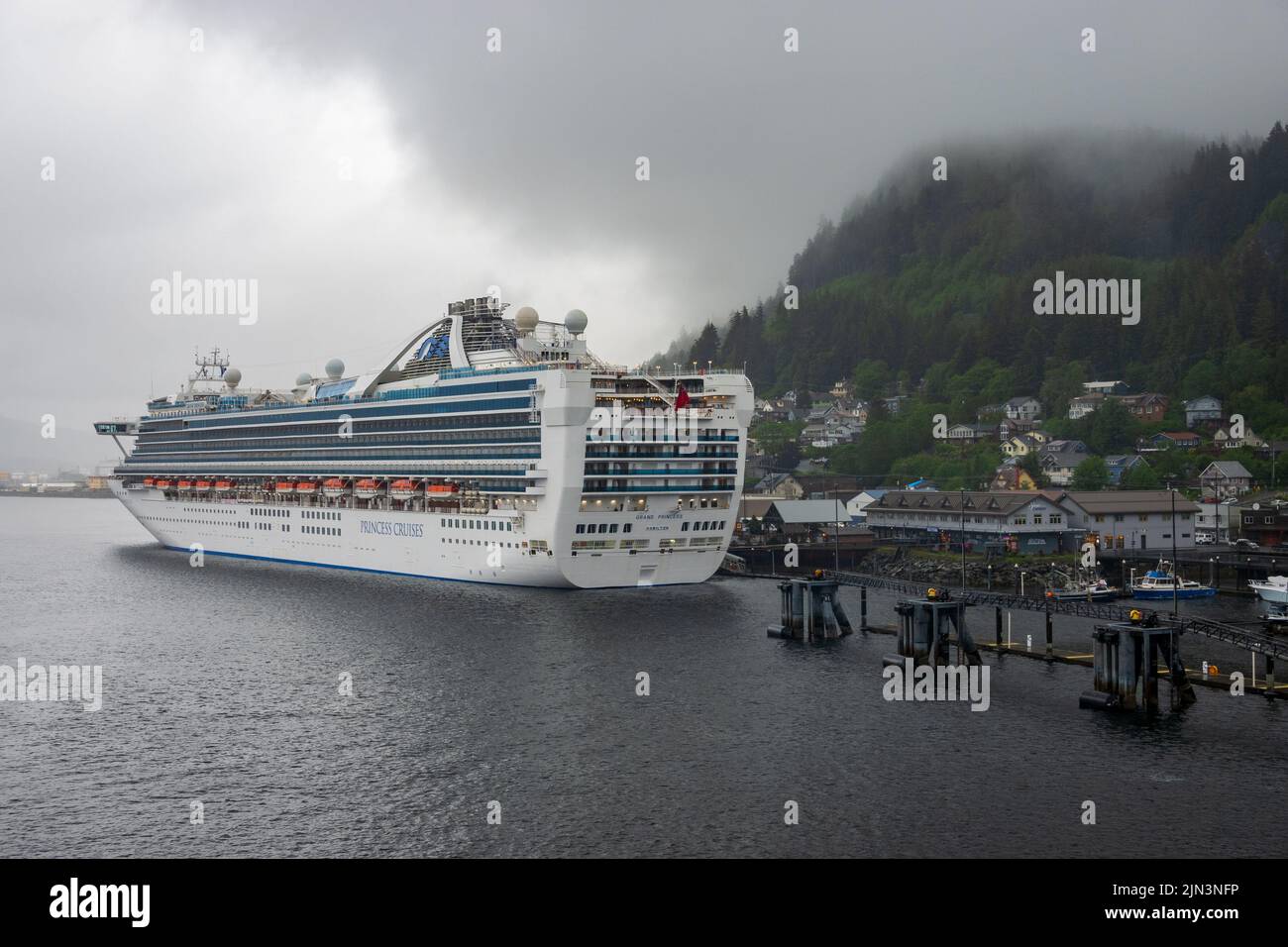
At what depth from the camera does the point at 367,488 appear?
8538 centimetres

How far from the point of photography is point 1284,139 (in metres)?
191

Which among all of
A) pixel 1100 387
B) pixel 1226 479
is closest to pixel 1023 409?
pixel 1100 387

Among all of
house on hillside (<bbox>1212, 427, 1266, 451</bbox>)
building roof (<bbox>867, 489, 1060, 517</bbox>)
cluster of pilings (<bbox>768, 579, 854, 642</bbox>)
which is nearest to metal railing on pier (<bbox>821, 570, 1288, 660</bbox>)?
cluster of pilings (<bbox>768, 579, 854, 642</bbox>)

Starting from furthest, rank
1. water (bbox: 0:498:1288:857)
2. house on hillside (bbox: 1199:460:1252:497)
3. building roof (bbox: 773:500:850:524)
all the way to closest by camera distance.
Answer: house on hillside (bbox: 1199:460:1252:497)
building roof (bbox: 773:500:850:524)
water (bbox: 0:498:1288:857)

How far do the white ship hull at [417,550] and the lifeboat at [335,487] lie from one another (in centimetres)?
152

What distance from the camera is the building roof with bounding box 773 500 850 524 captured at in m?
106

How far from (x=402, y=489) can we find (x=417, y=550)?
15.6 feet

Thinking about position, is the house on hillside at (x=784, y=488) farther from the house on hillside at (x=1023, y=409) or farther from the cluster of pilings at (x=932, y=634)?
the cluster of pilings at (x=932, y=634)

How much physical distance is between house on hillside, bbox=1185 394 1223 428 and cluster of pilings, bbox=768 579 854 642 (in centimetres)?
9772

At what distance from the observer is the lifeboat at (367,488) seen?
278ft

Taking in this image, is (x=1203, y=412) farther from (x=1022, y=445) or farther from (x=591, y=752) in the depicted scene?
(x=591, y=752)

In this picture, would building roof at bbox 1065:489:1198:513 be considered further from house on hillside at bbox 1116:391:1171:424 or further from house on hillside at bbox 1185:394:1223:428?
house on hillside at bbox 1116:391:1171:424

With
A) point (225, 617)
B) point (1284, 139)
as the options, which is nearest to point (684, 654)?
point (225, 617)

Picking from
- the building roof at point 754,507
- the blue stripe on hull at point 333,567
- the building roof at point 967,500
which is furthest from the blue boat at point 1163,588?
the building roof at point 754,507
